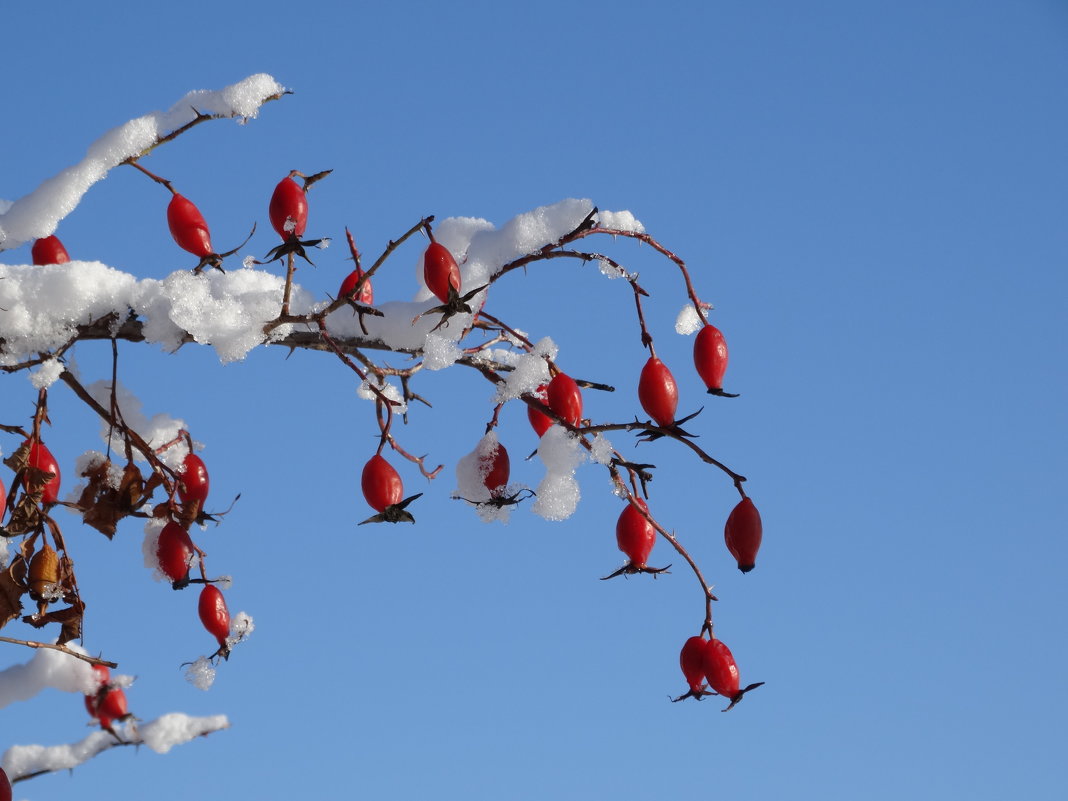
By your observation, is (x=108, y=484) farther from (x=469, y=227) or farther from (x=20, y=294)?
(x=469, y=227)

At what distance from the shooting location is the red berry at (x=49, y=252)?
233 centimetres

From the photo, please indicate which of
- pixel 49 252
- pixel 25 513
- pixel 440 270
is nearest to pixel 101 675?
pixel 25 513

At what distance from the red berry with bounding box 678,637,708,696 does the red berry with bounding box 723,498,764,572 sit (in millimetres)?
356

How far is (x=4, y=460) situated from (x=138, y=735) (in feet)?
4.12

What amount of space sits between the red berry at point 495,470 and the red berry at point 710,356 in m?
0.46

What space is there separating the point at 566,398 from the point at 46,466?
3.58 ft

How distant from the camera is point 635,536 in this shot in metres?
2.33

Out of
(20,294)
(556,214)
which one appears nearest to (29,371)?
(20,294)

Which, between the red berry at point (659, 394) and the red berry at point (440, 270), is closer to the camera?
the red berry at point (440, 270)

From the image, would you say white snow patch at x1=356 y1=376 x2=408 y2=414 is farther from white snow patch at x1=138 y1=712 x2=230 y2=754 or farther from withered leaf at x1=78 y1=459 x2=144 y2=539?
white snow patch at x1=138 y1=712 x2=230 y2=754

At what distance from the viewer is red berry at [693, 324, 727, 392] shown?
81.4 inches

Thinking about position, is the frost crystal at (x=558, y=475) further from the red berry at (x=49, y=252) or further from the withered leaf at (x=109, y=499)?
the red berry at (x=49, y=252)

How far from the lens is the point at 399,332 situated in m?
1.86

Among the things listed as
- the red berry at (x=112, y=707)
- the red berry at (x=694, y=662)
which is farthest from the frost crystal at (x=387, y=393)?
the red berry at (x=112, y=707)
